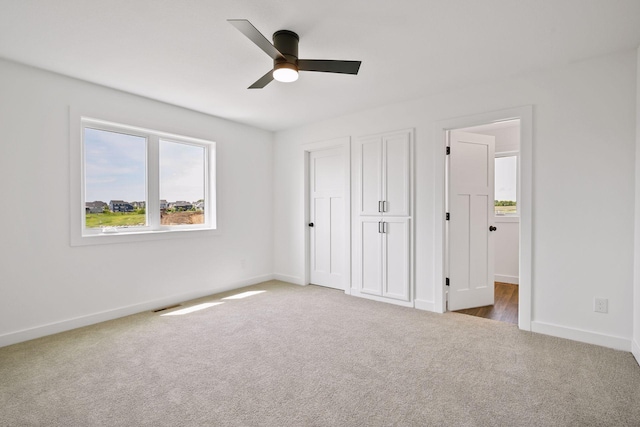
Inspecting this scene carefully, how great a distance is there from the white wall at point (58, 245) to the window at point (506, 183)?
184 inches

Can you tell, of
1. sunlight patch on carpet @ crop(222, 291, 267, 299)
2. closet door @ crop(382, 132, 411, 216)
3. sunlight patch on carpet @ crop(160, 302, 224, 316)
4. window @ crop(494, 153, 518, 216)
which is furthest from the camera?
window @ crop(494, 153, 518, 216)

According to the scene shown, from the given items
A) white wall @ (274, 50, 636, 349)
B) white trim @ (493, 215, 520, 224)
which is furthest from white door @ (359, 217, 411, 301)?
white trim @ (493, 215, 520, 224)

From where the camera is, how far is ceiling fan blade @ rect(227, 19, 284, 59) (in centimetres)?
175

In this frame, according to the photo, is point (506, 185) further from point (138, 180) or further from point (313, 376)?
point (138, 180)

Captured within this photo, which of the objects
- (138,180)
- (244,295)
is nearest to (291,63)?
(138,180)

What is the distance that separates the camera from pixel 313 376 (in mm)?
2189

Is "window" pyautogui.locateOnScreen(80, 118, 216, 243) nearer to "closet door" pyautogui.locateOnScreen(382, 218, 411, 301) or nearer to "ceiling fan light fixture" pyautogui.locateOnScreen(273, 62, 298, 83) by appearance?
"ceiling fan light fixture" pyautogui.locateOnScreen(273, 62, 298, 83)

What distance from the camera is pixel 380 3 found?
1.98 m

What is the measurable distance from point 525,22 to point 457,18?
0.50 m

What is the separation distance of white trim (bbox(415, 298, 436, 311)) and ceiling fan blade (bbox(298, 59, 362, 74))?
2.69 m

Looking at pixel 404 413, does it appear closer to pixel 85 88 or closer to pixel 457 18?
pixel 457 18

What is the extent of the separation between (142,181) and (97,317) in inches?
62.3

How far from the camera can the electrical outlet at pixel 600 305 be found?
2.64 metres

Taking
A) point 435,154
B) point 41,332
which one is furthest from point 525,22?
point 41,332
